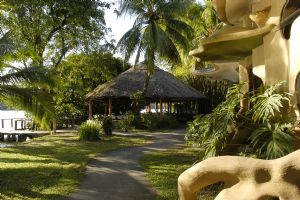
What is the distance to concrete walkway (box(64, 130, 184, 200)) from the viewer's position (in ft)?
32.7

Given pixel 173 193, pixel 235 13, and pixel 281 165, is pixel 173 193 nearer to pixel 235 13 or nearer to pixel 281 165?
pixel 235 13

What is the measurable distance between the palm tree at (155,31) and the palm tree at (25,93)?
14465 mm

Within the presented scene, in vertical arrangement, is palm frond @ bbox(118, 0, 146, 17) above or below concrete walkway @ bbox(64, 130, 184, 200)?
above

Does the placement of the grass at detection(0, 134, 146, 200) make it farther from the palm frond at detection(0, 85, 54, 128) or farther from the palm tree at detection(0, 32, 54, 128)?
the palm frond at detection(0, 85, 54, 128)

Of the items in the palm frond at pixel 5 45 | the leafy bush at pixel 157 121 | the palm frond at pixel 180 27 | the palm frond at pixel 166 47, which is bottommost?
the leafy bush at pixel 157 121

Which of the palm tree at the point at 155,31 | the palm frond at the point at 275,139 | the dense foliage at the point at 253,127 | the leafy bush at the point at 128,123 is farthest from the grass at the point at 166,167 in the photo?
the leafy bush at the point at 128,123

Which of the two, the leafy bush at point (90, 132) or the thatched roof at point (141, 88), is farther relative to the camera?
the thatched roof at point (141, 88)

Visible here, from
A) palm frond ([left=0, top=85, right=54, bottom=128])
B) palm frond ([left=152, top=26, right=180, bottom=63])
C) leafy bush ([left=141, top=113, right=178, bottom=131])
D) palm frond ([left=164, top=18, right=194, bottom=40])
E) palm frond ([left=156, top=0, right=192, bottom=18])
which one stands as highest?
palm frond ([left=156, top=0, right=192, bottom=18])

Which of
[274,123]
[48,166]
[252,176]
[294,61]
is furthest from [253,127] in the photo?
[48,166]

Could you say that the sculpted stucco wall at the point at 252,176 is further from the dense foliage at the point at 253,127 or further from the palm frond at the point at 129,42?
the palm frond at the point at 129,42

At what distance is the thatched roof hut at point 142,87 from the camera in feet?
101

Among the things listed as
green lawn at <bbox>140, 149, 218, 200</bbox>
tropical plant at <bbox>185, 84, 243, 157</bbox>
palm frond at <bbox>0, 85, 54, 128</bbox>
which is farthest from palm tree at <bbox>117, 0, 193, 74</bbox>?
tropical plant at <bbox>185, 84, 243, 157</bbox>

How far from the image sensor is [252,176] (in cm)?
446

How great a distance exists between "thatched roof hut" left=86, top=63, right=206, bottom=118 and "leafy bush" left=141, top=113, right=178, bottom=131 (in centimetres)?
142
